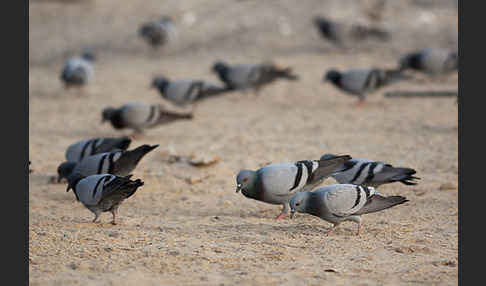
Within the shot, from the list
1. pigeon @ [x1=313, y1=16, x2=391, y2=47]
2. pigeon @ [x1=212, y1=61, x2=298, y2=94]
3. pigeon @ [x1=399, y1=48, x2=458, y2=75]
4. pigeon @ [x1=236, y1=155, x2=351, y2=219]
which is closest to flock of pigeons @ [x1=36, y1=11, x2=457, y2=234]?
pigeon @ [x1=236, y1=155, x2=351, y2=219]

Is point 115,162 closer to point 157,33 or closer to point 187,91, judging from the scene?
point 187,91

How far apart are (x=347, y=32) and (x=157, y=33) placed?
471 cm

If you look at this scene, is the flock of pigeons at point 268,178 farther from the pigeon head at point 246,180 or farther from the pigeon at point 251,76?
the pigeon at point 251,76

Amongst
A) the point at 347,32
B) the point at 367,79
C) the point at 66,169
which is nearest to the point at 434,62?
the point at 367,79

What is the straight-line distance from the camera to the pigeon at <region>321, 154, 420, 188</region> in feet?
19.4

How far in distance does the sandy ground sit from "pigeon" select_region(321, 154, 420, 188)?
1.05 ft

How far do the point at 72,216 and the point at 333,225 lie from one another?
225 centimetres

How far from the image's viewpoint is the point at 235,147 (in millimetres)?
8953

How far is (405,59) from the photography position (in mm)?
14305

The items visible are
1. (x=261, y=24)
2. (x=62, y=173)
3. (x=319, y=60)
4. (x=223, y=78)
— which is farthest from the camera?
(x=261, y=24)

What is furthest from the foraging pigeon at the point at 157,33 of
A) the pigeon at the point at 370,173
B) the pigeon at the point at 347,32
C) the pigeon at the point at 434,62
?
the pigeon at the point at 370,173
